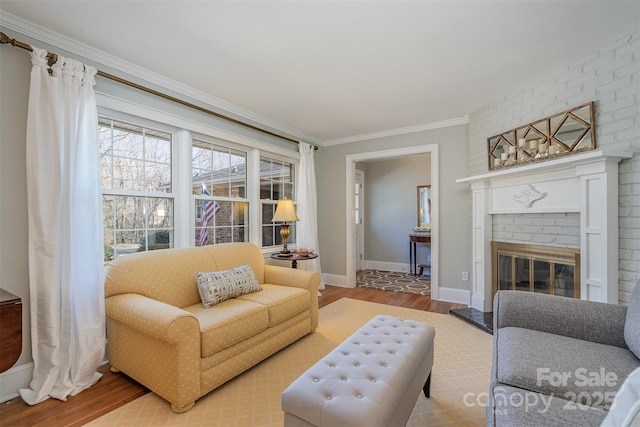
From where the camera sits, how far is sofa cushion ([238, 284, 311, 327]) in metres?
2.38

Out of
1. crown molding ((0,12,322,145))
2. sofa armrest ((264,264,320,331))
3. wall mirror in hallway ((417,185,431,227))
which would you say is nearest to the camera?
crown molding ((0,12,322,145))

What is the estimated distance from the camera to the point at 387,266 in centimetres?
625

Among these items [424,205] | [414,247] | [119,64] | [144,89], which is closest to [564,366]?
[144,89]

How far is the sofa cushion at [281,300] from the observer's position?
2375mm

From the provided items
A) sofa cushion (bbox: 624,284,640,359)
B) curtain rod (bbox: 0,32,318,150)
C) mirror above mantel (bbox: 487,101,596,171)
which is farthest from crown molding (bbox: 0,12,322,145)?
sofa cushion (bbox: 624,284,640,359)

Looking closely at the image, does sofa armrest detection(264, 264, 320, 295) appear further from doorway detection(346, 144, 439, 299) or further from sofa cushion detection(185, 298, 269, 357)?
doorway detection(346, 144, 439, 299)

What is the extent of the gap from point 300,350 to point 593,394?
1.96 meters

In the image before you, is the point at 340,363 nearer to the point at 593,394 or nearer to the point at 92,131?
the point at 593,394

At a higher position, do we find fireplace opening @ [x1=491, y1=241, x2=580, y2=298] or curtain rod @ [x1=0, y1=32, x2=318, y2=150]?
curtain rod @ [x1=0, y1=32, x2=318, y2=150]

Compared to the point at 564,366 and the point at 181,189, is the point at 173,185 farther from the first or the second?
the point at 564,366

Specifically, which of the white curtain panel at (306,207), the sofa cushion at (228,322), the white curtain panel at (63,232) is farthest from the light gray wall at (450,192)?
the white curtain panel at (63,232)

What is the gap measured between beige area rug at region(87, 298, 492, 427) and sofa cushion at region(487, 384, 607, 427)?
0.69 m

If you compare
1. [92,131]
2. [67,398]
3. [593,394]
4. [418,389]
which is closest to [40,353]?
[67,398]

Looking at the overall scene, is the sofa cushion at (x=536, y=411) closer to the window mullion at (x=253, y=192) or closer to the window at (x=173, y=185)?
the window at (x=173, y=185)
